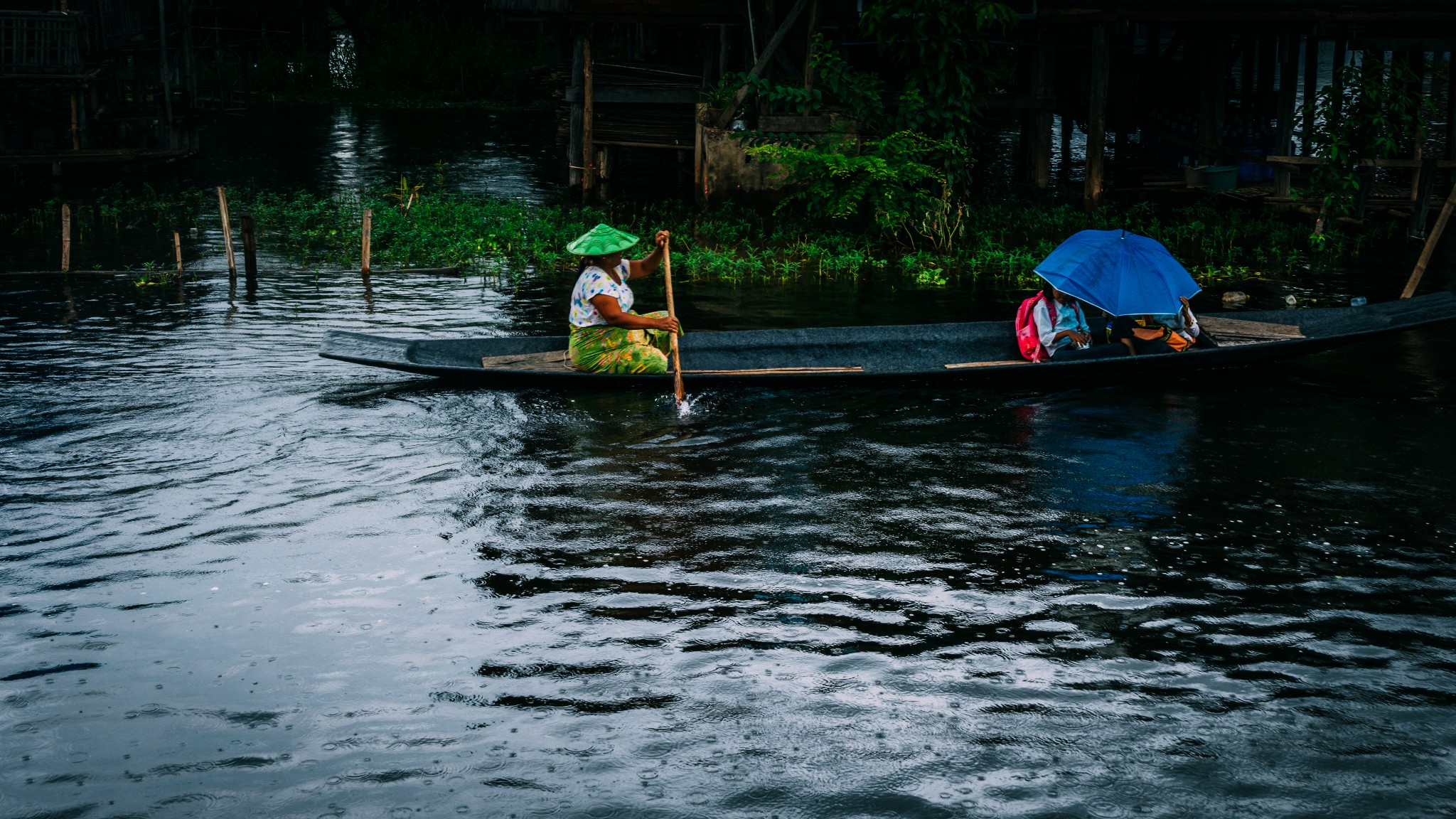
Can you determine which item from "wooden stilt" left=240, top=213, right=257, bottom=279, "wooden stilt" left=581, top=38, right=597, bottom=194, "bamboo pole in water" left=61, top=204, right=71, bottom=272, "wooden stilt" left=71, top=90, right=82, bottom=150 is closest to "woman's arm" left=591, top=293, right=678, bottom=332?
"wooden stilt" left=240, top=213, right=257, bottom=279

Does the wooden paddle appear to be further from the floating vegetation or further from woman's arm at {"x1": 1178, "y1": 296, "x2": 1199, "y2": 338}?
the floating vegetation

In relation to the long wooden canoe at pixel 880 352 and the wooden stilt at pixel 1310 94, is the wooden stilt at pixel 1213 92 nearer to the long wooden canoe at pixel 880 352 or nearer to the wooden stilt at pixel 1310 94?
the wooden stilt at pixel 1310 94

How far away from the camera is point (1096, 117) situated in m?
17.1

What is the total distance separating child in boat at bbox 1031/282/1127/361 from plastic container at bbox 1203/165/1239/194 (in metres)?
8.80

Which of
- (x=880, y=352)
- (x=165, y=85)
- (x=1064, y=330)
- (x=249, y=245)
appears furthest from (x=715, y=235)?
(x=165, y=85)

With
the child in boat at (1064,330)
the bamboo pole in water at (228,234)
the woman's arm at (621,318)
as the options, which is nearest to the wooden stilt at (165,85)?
the bamboo pole in water at (228,234)

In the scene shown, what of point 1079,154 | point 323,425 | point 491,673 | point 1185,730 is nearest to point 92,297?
point 323,425

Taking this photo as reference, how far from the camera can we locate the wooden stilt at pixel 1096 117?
16766 mm

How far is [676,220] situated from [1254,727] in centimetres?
1345

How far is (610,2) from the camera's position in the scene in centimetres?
1758

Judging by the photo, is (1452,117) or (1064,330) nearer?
(1064,330)

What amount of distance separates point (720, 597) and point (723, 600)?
0.04m

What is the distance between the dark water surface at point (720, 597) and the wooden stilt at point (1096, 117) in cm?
725

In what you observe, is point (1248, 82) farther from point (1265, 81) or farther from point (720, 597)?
point (720, 597)
